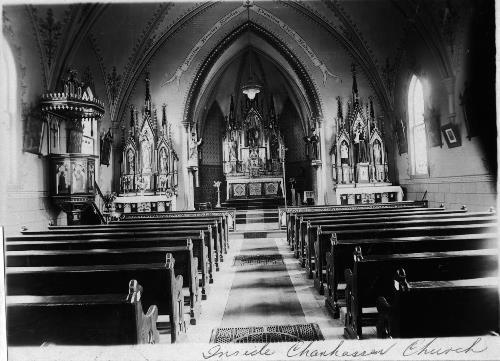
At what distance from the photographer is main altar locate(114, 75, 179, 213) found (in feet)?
50.7

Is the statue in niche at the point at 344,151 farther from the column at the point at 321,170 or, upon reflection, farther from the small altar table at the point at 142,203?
the small altar table at the point at 142,203

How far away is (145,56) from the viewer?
15.6 metres

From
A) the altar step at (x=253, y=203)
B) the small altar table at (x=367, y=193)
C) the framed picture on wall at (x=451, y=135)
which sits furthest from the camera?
the altar step at (x=253, y=203)

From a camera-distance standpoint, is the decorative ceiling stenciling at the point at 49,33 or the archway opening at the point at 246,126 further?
the archway opening at the point at 246,126

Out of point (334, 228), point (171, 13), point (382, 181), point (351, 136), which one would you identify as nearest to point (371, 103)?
point (351, 136)

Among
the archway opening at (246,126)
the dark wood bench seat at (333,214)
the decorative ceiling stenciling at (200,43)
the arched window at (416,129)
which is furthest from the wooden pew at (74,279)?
the archway opening at (246,126)

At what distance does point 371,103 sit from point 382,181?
10.5ft

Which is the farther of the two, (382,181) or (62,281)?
(382,181)

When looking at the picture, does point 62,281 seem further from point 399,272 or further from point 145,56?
point 145,56

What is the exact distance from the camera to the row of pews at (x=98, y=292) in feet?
6.82

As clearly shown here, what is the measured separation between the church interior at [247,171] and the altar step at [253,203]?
0.58 ft

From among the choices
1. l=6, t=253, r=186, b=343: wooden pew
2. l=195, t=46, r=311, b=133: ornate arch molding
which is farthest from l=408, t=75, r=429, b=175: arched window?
l=6, t=253, r=186, b=343: wooden pew

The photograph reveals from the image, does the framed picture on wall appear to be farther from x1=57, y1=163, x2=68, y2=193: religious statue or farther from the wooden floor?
x1=57, y1=163, x2=68, y2=193: religious statue

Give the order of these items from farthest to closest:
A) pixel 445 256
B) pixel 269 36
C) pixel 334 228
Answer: pixel 269 36 < pixel 334 228 < pixel 445 256
